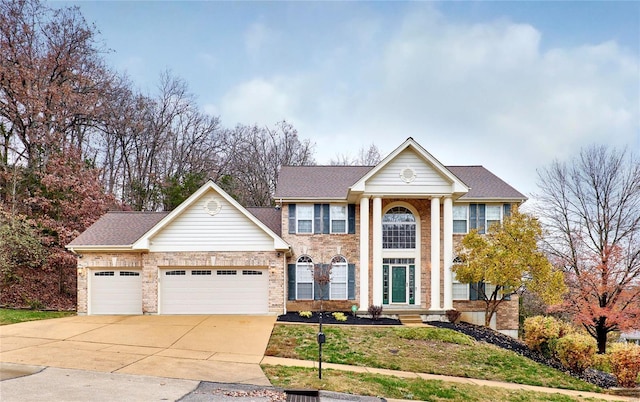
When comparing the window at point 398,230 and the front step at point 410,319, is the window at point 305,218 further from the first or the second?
the front step at point 410,319

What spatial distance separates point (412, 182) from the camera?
1706 cm

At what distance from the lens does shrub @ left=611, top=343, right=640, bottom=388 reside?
11.5m

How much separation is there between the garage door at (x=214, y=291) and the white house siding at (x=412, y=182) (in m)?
6.07

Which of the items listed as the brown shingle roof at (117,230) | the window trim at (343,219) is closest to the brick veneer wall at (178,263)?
the brown shingle roof at (117,230)

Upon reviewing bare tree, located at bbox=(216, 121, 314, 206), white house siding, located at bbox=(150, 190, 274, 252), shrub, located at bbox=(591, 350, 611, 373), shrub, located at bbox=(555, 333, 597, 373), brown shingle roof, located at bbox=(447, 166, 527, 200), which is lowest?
shrub, located at bbox=(591, 350, 611, 373)

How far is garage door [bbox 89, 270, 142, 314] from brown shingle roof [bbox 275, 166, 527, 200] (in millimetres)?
6930

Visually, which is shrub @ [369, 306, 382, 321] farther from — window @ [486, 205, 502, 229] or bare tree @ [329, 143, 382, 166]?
bare tree @ [329, 143, 382, 166]

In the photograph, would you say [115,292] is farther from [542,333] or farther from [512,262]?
[542,333]

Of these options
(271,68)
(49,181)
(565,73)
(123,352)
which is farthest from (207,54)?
(565,73)

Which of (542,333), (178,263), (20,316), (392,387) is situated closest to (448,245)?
(542,333)

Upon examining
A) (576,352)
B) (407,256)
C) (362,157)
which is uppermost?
(362,157)

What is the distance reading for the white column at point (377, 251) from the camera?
16969 mm

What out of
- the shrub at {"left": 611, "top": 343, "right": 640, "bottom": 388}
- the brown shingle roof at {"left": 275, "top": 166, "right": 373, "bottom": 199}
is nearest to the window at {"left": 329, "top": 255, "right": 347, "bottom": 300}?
the brown shingle roof at {"left": 275, "top": 166, "right": 373, "bottom": 199}

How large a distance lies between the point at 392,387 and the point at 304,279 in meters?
9.59
